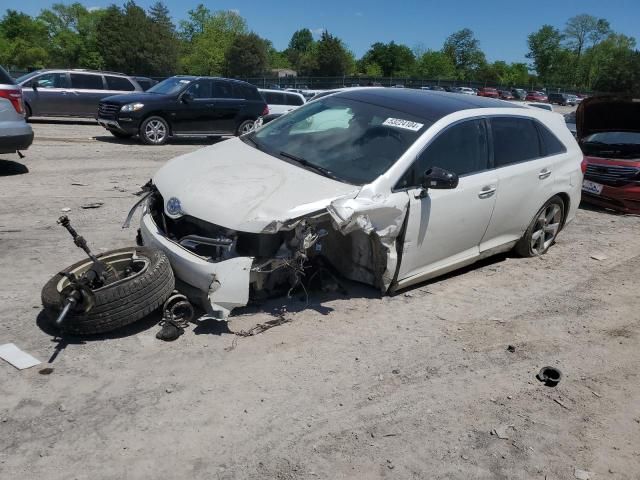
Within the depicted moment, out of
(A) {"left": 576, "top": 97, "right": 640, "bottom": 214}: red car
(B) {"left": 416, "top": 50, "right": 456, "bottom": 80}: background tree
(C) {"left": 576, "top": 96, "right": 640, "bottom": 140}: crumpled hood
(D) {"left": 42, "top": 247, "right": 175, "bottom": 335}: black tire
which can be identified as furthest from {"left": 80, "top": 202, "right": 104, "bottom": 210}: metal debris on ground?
(B) {"left": 416, "top": 50, "right": 456, "bottom": 80}: background tree

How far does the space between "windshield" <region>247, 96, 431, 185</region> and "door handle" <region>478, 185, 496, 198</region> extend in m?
0.84

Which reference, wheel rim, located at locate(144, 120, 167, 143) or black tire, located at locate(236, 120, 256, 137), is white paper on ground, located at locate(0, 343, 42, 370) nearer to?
wheel rim, located at locate(144, 120, 167, 143)

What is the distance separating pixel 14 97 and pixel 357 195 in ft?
23.9

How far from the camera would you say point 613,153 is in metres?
9.65

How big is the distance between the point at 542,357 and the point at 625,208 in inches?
251

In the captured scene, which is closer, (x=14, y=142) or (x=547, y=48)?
(x=14, y=142)

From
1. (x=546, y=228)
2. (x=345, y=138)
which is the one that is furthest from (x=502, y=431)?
(x=546, y=228)

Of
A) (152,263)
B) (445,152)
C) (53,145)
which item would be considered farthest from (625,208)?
(53,145)

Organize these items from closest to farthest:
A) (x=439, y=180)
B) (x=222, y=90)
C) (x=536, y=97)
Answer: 1. (x=439, y=180)
2. (x=222, y=90)
3. (x=536, y=97)

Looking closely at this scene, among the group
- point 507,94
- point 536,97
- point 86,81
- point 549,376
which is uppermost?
point 86,81

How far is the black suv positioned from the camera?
545 inches

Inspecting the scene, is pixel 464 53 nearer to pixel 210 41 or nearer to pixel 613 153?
pixel 210 41

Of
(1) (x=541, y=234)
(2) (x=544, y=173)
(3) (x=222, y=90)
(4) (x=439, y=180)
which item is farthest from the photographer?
(3) (x=222, y=90)

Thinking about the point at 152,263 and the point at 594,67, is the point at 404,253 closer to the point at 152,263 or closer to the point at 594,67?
the point at 152,263
